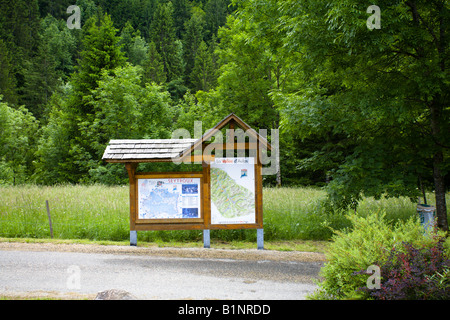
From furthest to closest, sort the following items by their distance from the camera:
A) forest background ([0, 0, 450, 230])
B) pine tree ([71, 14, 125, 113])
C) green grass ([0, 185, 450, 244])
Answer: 1. pine tree ([71, 14, 125, 113])
2. green grass ([0, 185, 450, 244])
3. forest background ([0, 0, 450, 230])

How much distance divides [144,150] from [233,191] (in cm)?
277

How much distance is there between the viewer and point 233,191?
10.2 metres

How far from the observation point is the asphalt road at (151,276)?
6.27 metres

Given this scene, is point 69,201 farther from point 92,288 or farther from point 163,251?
point 92,288

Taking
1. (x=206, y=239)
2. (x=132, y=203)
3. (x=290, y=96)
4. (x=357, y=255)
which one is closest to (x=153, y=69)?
(x=290, y=96)

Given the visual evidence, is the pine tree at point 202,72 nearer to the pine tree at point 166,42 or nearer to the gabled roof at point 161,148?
the pine tree at point 166,42

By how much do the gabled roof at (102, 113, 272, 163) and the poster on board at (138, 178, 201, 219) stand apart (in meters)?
0.71

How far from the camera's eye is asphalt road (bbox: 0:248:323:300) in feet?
20.6

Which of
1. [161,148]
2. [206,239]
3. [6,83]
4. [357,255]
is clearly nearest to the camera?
[357,255]

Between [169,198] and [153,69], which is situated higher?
[153,69]

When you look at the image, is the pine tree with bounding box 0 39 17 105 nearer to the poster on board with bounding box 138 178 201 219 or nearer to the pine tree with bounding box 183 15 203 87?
the pine tree with bounding box 183 15 203 87

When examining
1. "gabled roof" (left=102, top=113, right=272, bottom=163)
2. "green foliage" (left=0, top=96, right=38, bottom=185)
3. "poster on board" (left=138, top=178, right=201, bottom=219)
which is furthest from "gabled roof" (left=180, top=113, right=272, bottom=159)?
"green foliage" (left=0, top=96, right=38, bottom=185)

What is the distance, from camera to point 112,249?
948 centimetres

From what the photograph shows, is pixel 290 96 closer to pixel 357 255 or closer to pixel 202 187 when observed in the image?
pixel 202 187
